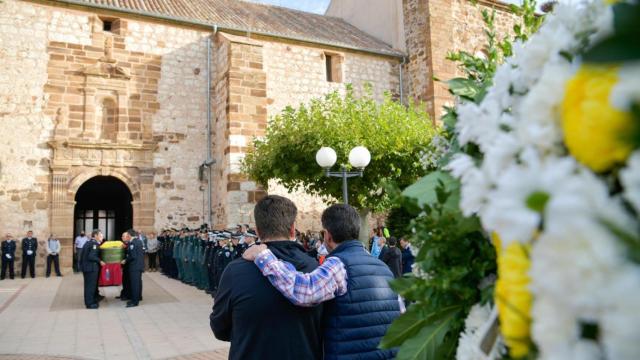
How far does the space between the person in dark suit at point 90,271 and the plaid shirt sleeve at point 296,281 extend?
29.9 feet

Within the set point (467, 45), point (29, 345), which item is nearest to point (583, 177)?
point (29, 345)

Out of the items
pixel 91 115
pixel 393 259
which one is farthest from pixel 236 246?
pixel 91 115

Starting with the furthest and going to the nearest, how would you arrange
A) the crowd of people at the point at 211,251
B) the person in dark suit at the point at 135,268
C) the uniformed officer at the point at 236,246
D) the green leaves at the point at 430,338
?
1. the uniformed officer at the point at 236,246
2. the person in dark suit at the point at 135,268
3. the crowd of people at the point at 211,251
4. the green leaves at the point at 430,338

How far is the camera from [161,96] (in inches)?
685

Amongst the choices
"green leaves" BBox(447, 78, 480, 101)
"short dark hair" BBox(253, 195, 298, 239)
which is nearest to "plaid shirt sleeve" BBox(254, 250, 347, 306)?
"short dark hair" BBox(253, 195, 298, 239)

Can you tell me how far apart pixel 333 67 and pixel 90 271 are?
13052mm

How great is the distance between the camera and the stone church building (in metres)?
15.4

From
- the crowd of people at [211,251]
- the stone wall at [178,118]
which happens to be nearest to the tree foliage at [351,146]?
the crowd of people at [211,251]

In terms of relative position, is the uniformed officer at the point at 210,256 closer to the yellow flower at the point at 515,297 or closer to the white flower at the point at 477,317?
the white flower at the point at 477,317

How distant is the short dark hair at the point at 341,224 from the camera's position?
2863 millimetres

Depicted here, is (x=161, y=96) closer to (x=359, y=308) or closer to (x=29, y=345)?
(x=29, y=345)

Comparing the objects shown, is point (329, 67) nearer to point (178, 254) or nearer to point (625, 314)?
point (178, 254)

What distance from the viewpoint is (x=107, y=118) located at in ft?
55.2

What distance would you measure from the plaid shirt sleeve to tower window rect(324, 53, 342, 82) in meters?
18.0
